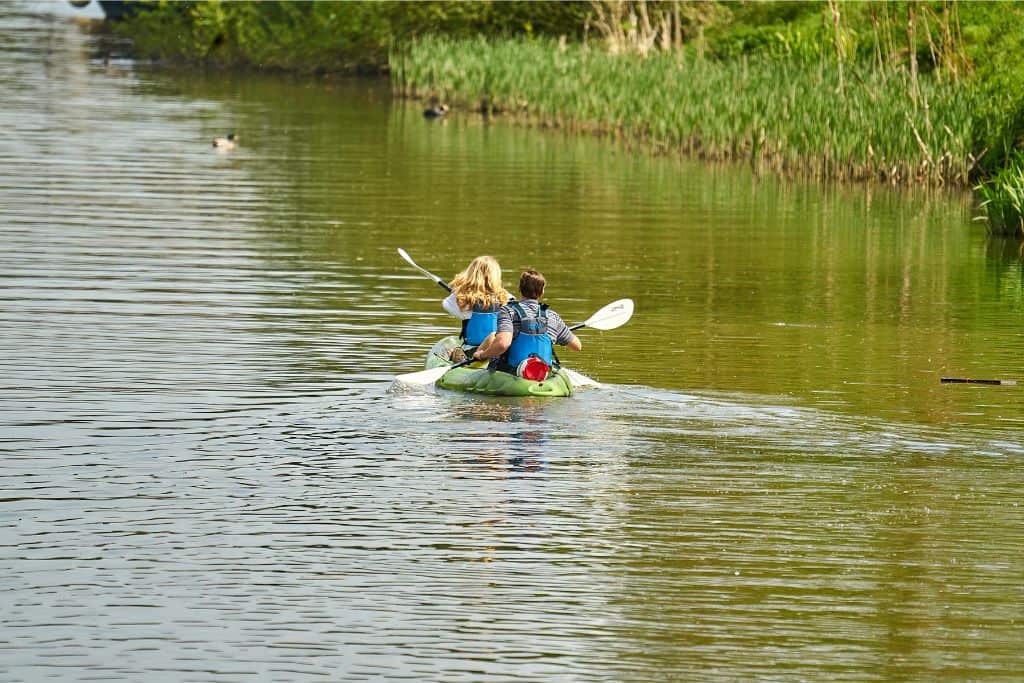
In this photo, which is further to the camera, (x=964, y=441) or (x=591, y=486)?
(x=964, y=441)

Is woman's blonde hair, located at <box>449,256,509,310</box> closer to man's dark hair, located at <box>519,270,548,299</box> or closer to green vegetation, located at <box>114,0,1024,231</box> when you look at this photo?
A: man's dark hair, located at <box>519,270,548,299</box>

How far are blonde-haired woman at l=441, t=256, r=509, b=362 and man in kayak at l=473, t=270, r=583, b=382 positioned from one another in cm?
25

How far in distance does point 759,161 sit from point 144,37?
49594mm

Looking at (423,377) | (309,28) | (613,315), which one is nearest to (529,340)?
(423,377)

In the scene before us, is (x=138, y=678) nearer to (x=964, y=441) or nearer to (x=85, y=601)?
(x=85, y=601)

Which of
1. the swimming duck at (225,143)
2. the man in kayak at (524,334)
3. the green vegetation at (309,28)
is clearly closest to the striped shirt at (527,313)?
the man in kayak at (524,334)

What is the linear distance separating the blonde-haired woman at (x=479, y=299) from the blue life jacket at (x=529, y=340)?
0.29 metres

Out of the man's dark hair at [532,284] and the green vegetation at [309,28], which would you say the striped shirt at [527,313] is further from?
the green vegetation at [309,28]

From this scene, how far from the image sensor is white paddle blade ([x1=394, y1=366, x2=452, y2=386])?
43.6 ft

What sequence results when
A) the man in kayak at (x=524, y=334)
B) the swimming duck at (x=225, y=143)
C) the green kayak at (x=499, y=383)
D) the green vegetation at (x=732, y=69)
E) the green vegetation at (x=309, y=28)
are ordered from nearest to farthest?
1. the green kayak at (x=499, y=383)
2. the man in kayak at (x=524, y=334)
3. the green vegetation at (x=732, y=69)
4. the swimming duck at (x=225, y=143)
5. the green vegetation at (x=309, y=28)

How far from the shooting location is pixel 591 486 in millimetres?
10617

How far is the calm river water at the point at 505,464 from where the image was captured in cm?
802

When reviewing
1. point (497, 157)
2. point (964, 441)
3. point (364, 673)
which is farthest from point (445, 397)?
point (497, 157)

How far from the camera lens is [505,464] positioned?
36.3 ft
